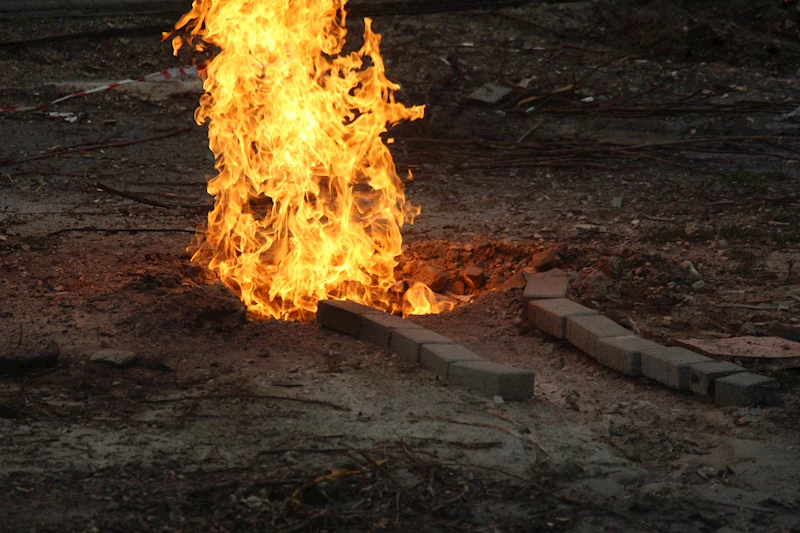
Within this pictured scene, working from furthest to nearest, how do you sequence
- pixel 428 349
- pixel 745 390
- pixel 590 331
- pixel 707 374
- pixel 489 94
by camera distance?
pixel 489 94
pixel 590 331
pixel 428 349
pixel 707 374
pixel 745 390

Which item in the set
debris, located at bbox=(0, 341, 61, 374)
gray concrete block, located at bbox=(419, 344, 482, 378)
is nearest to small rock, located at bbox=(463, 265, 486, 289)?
gray concrete block, located at bbox=(419, 344, 482, 378)

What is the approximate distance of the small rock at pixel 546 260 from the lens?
743 centimetres

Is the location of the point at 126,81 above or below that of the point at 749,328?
above

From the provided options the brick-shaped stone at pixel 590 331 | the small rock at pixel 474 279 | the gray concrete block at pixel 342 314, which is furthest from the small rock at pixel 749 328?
the gray concrete block at pixel 342 314

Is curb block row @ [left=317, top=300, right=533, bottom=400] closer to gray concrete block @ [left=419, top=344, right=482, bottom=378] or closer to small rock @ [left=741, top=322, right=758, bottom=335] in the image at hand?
gray concrete block @ [left=419, top=344, right=482, bottom=378]

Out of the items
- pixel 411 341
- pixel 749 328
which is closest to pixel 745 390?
pixel 749 328

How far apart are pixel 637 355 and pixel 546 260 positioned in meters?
1.75

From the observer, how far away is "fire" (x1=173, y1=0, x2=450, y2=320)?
23.6 feet

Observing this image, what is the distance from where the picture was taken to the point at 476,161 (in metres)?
11.4

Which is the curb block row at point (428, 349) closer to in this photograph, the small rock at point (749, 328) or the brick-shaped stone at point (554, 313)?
the brick-shaped stone at point (554, 313)

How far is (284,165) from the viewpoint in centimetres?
720

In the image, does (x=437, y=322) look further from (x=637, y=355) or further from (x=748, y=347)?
(x=748, y=347)

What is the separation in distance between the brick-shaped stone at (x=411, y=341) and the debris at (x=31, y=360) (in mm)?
1989

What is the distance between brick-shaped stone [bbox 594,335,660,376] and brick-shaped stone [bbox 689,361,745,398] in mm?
336
